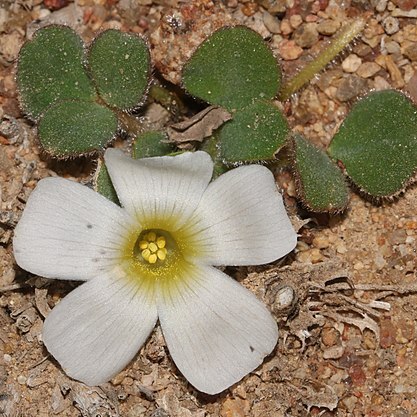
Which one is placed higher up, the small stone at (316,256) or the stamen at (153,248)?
the stamen at (153,248)

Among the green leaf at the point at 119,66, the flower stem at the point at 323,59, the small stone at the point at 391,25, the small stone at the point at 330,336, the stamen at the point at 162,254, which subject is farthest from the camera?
the small stone at the point at 391,25

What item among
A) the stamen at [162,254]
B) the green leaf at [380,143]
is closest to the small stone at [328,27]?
the green leaf at [380,143]

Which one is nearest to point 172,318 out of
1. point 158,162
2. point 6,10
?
point 158,162

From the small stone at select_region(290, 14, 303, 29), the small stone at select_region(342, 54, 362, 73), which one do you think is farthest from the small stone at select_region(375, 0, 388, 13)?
the small stone at select_region(290, 14, 303, 29)

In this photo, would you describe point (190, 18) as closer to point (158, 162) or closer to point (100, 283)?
point (158, 162)

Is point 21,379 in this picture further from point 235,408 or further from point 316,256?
point 316,256

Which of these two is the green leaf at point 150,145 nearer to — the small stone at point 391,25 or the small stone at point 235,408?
the small stone at point 235,408

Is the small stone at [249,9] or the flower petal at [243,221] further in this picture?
the small stone at [249,9]
